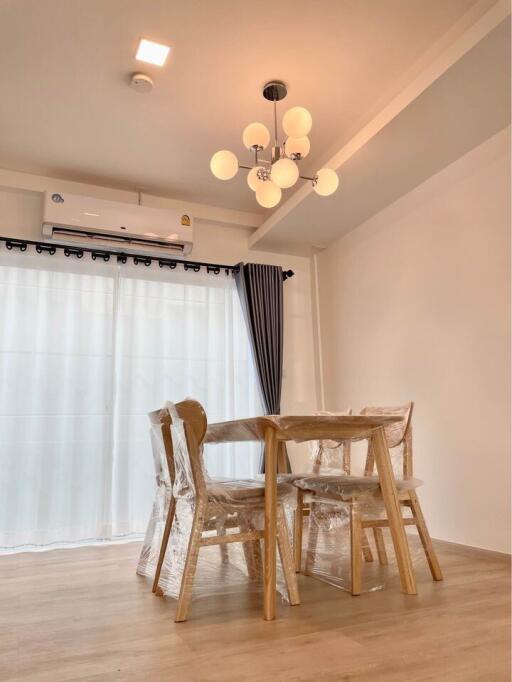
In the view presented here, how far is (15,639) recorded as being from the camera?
5.43 ft

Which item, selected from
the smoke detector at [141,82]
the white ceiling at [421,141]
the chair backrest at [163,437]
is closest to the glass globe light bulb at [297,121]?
the white ceiling at [421,141]

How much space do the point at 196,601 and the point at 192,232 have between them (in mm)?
2686

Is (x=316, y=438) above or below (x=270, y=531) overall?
above

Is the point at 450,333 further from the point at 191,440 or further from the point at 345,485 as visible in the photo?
the point at 191,440

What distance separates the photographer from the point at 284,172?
2.19 meters

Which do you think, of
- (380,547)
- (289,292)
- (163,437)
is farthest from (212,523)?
(289,292)

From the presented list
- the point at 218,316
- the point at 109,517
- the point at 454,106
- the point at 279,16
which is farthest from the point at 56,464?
the point at 454,106

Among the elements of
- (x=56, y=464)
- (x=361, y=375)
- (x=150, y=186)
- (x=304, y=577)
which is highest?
(x=150, y=186)

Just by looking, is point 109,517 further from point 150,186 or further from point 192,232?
point 150,186

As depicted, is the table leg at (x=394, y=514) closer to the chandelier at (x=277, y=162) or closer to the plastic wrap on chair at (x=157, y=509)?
the plastic wrap on chair at (x=157, y=509)

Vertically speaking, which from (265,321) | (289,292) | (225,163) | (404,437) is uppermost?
(225,163)

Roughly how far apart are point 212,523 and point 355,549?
606 mm

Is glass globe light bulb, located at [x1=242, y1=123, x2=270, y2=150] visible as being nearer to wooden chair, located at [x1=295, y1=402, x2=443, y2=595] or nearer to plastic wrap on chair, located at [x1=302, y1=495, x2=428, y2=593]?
wooden chair, located at [x1=295, y1=402, x2=443, y2=595]

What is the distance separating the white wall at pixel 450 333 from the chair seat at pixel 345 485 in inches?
27.4
